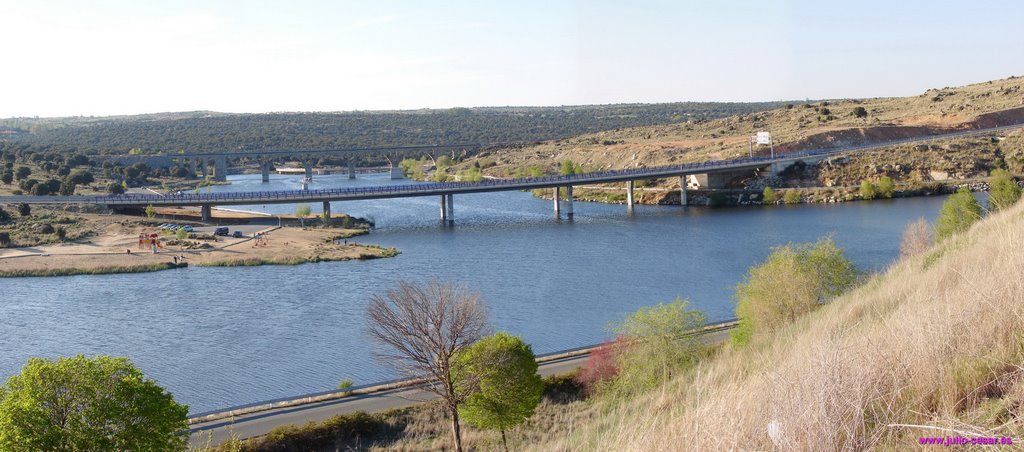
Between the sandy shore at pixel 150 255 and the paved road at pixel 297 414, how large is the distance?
25.4m

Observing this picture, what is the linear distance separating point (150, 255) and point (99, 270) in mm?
3637

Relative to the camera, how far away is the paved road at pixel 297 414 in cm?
1838

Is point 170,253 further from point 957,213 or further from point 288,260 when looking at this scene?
point 957,213

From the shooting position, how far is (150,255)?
47.1 meters

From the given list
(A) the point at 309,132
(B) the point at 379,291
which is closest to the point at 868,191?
(B) the point at 379,291

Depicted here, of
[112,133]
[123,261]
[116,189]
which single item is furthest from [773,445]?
[112,133]

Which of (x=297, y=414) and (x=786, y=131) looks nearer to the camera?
(x=297, y=414)

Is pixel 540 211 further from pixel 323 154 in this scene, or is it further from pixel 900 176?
pixel 323 154

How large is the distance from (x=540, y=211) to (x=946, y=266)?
186 feet

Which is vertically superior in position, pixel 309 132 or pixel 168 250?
pixel 309 132

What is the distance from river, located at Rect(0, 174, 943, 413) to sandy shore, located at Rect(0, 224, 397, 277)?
1.44 m

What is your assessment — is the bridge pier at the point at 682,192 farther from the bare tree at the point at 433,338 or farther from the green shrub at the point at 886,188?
the bare tree at the point at 433,338

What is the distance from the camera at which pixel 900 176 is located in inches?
2611

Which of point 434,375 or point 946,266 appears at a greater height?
point 946,266
